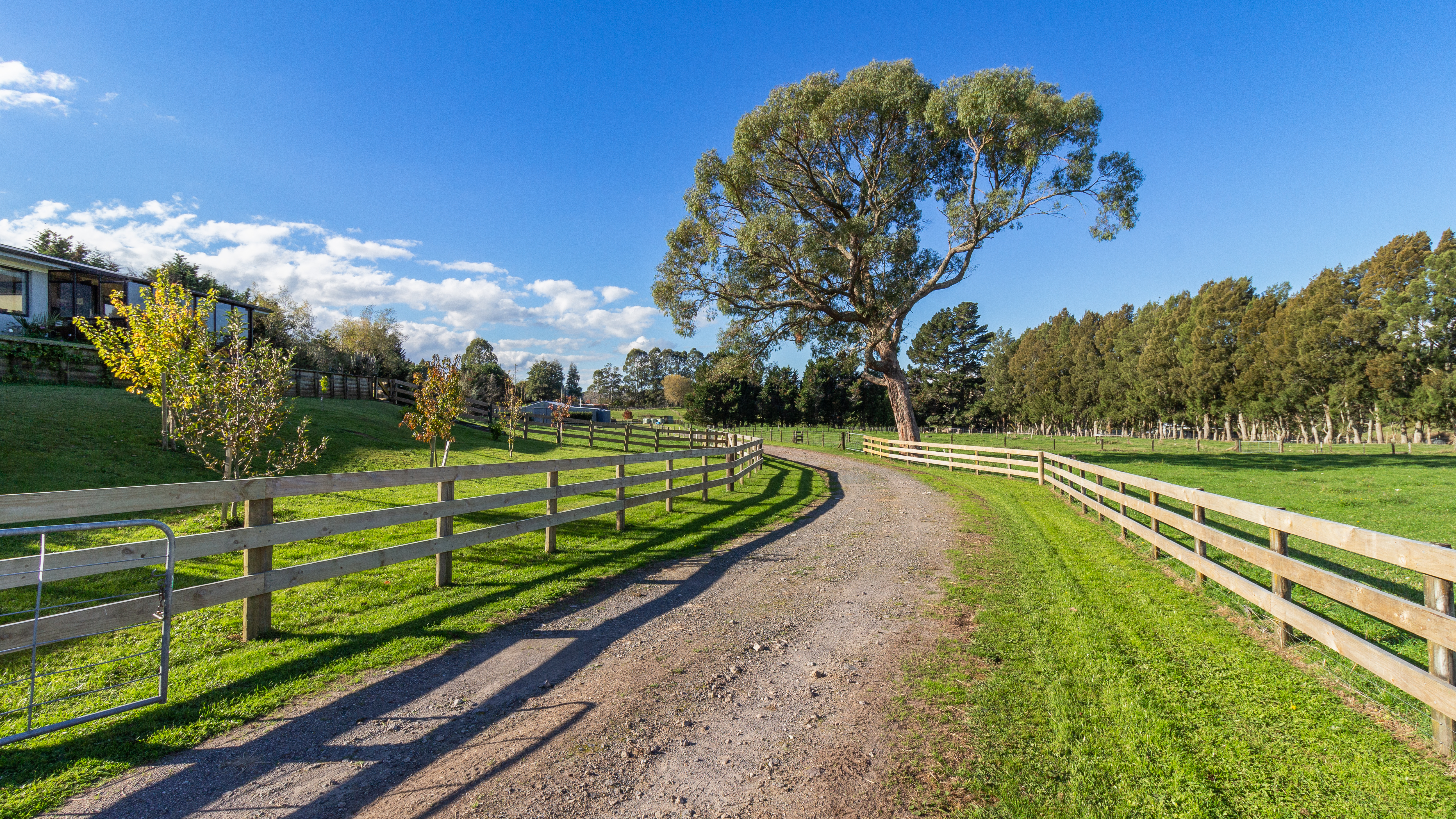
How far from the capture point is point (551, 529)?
764cm

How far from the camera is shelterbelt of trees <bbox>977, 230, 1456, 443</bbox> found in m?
40.4

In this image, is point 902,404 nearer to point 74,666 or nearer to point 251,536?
point 251,536

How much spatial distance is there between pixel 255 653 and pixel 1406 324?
2465 inches

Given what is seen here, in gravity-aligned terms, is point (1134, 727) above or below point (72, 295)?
below

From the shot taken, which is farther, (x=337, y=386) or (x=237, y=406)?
(x=337, y=386)

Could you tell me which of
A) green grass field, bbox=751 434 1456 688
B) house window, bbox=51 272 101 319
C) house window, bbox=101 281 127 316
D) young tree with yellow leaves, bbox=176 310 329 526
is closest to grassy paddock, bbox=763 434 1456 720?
green grass field, bbox=751 434 1456 688

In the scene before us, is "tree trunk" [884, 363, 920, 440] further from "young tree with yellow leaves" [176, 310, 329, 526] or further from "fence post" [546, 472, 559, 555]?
"young tree with yellow leaves" [176, 310, 329, 526]

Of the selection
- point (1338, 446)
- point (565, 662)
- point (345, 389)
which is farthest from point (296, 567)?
point (1338, 446)

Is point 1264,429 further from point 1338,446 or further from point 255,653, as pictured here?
point 255,653

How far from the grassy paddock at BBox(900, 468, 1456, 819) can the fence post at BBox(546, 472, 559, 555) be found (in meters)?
4.84

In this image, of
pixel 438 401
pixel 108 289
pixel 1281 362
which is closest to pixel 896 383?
pixel 438 401

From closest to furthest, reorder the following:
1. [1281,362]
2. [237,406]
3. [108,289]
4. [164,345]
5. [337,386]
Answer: [237,406]
[164,345]
[108,289]
[337,386]
[1281,362]

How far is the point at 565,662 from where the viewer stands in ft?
14.4

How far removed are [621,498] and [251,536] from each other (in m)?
5.13
